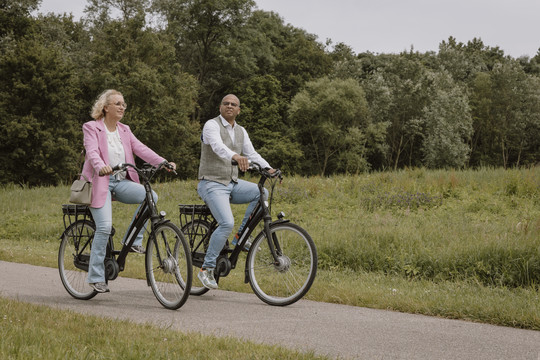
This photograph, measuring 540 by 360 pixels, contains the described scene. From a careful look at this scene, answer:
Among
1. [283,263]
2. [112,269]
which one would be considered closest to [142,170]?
[112,269]

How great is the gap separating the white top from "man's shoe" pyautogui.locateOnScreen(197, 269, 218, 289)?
1380 mm

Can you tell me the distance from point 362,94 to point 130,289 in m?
48.3

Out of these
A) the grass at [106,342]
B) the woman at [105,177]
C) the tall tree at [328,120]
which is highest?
the tall tree at [328,120]

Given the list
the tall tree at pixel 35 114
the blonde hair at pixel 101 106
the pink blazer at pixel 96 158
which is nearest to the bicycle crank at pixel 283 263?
the pink blazer at pixel 96 158

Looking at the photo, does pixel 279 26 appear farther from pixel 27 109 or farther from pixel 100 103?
pixel 100 103

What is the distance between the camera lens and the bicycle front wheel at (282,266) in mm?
6238

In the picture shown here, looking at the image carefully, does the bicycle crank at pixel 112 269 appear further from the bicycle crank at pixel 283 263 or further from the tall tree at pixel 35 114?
the tall tree at pixel 35 114

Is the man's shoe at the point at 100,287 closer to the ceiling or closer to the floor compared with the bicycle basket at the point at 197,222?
closer to the floor

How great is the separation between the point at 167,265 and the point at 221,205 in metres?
0.86

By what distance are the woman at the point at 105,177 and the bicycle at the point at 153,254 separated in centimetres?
11

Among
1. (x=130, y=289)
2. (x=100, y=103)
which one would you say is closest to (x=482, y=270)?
(x=130, y=289)

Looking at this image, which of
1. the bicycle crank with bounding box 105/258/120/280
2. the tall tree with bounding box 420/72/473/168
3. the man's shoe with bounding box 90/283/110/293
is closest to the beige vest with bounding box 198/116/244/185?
the bicycle crank with bounding box 105/258/120/280

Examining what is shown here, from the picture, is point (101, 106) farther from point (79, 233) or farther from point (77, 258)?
point (77, 258)

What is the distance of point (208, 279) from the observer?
6605mm
